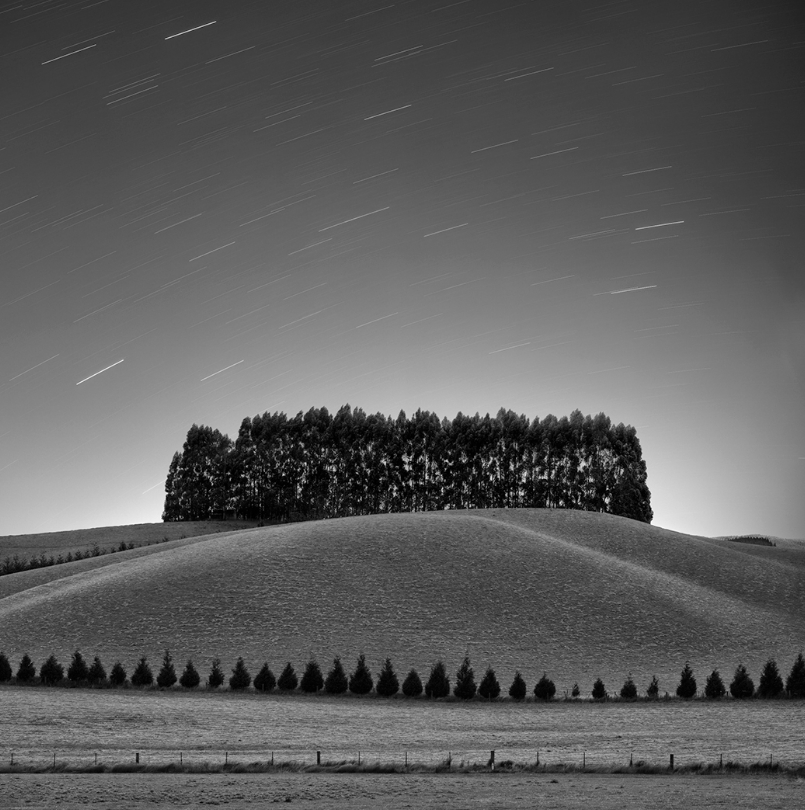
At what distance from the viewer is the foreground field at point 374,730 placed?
73.7 feet

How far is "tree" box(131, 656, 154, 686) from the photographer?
37.1 m

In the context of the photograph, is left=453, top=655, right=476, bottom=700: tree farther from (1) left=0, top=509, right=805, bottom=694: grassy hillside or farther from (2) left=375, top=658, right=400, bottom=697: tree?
(1) left=0, top=509, right=805, bottom=694: grassy hillside

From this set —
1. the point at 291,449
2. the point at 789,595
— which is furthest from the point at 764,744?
the point at 291,449

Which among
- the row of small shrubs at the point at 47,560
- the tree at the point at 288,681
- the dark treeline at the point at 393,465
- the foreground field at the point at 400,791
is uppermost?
the dark treeline at the point at 393,465

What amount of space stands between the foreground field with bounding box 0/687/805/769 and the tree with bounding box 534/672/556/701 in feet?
2.45

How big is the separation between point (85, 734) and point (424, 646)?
2037 centimetres

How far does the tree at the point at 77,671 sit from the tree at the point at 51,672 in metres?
0.35

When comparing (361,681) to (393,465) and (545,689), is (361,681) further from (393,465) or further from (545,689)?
(393,465)

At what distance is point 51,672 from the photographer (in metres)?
37.4

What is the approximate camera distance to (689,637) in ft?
155

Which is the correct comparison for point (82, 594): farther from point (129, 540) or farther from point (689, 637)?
point (129, 540)

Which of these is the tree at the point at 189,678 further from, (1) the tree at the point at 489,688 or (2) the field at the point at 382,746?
(1) the tree at the point at 489,688

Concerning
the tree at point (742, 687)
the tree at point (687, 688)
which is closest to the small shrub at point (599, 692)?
the tree at point (687, 688)

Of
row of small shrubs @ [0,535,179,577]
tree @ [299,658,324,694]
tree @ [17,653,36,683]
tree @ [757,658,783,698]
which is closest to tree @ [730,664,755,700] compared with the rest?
tree @ [757,658,783,698]
